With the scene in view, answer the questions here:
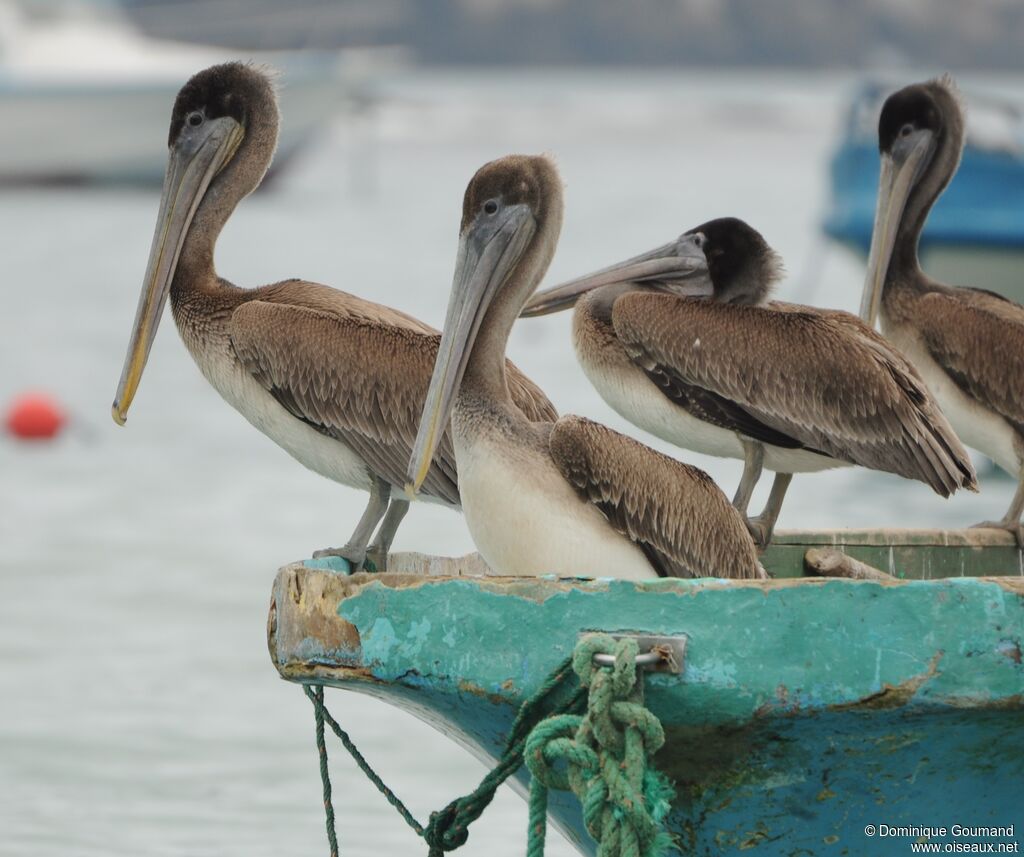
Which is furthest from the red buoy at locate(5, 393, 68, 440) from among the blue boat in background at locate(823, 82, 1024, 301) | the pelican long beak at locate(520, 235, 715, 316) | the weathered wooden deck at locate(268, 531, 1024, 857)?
the weathered wooden deck at locate(268, 531, 1024, 857)

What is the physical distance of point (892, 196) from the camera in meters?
5.79

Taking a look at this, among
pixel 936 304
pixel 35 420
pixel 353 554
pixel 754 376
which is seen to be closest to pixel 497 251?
pixel 353 554

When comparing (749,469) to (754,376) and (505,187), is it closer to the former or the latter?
(754,376)

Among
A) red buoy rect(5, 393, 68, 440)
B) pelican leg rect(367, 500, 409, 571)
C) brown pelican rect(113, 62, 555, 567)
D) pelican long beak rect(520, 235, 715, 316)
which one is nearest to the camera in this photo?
pelican leg rect(367, 500, 409, 571)

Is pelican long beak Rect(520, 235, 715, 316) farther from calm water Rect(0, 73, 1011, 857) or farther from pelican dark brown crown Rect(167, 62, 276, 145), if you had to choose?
pelican dark brown crown Rect(167, 62, 276, 145)

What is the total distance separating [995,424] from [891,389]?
1.28 meters

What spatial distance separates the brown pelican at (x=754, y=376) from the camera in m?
4.79

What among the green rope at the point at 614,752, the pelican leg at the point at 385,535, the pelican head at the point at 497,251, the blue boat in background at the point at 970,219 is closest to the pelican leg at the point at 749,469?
the pelican leg at the point at 385,535

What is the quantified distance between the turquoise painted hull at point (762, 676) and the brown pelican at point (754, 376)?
1.46 m

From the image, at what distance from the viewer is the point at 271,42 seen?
64.4m

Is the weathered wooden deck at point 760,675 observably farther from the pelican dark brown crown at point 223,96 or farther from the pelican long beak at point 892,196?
the pelican long beak at point 892,196

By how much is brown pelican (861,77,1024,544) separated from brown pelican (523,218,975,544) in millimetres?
821

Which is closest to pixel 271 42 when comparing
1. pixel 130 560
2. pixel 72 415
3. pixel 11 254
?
pixel 11 254

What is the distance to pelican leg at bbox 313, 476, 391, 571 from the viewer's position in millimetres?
4555
